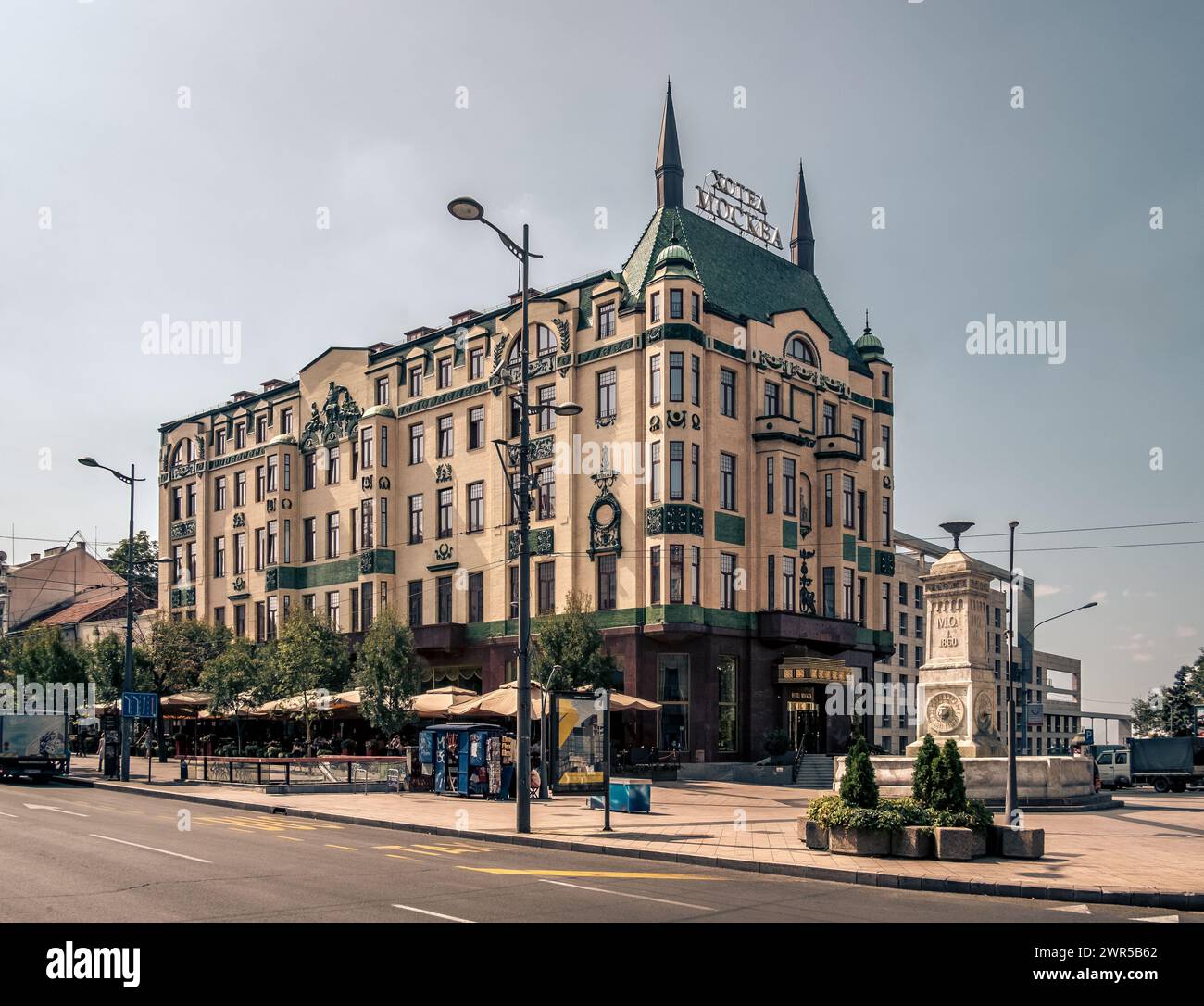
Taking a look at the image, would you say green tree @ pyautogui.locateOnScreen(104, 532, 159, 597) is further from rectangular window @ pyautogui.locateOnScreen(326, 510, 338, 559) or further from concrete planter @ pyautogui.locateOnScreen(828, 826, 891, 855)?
concrete planter @ pyautogui.locateOnScreen(828, 826, 891, 855)

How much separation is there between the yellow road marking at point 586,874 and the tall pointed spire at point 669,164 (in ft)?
130

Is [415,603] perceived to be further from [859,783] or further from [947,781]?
[947,781]

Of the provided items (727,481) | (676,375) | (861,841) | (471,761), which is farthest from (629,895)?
(727,481)

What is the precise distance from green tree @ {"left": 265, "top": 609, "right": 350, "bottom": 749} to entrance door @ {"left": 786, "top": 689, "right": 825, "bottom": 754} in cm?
1870

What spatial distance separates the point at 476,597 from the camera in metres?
54.5

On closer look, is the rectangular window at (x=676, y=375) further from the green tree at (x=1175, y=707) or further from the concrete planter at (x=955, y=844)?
the green tree at (x=1175, y=707)

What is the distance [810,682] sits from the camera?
50656mm

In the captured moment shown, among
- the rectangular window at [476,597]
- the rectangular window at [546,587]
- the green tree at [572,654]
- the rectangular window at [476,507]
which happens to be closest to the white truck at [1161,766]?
the green tree at [572,654]

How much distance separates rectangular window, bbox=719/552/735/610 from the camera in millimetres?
48438

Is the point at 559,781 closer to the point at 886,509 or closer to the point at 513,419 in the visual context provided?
the point at 513,419

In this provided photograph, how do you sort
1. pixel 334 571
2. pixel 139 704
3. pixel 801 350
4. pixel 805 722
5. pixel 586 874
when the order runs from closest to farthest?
1. pixel 586 874
2. pixel 139 704
3. pixel 805 722
4. pixel 801 350
5. pixel 334 571

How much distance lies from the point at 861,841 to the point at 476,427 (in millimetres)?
38789
